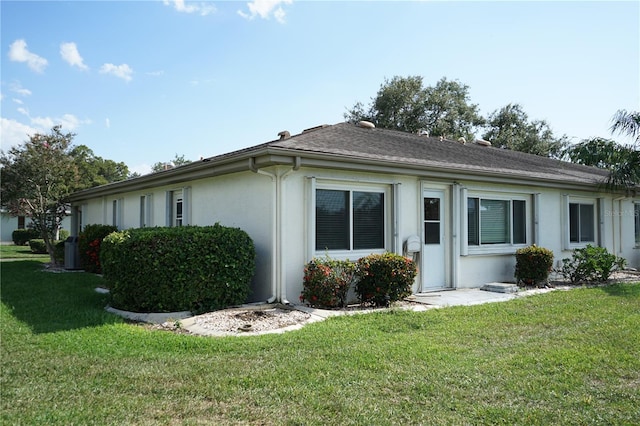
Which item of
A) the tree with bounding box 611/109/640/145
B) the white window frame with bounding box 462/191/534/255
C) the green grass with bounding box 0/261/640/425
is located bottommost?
the green grass with bounding box 0/261/640/425

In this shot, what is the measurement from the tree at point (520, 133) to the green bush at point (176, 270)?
1241 inches

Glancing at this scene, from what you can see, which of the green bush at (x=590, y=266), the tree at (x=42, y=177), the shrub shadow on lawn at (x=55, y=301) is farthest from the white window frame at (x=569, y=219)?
the tree at (x=42, y=177)

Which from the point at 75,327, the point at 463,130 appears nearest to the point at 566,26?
the point at 75,327

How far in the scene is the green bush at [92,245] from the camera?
14078mm

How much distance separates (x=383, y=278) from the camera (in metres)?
8.02

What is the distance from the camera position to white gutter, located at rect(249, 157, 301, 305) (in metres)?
8.06

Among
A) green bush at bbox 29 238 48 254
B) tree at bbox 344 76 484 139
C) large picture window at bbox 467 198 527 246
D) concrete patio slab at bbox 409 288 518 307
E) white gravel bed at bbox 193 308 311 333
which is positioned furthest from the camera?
tree at bbox 344 76 484 139

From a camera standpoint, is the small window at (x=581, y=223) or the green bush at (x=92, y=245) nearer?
the small window at (x=581, y=223)

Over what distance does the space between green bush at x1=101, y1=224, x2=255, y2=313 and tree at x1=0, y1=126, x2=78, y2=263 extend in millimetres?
12054

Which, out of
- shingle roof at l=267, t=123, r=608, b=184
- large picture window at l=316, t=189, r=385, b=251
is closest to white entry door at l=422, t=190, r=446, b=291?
shingle roof at l=267, t=123, r=608, b=184

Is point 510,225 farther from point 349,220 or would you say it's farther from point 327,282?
point 327,282

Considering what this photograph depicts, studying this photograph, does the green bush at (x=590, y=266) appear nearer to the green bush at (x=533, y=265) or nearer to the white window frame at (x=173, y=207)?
the green bush at (x=533, y=265)

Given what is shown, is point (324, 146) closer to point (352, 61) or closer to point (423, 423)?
point (423, 423)

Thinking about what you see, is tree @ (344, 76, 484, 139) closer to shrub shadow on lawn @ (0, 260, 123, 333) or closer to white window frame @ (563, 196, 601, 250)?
white window frame @ (563, 196, 601, 250)
